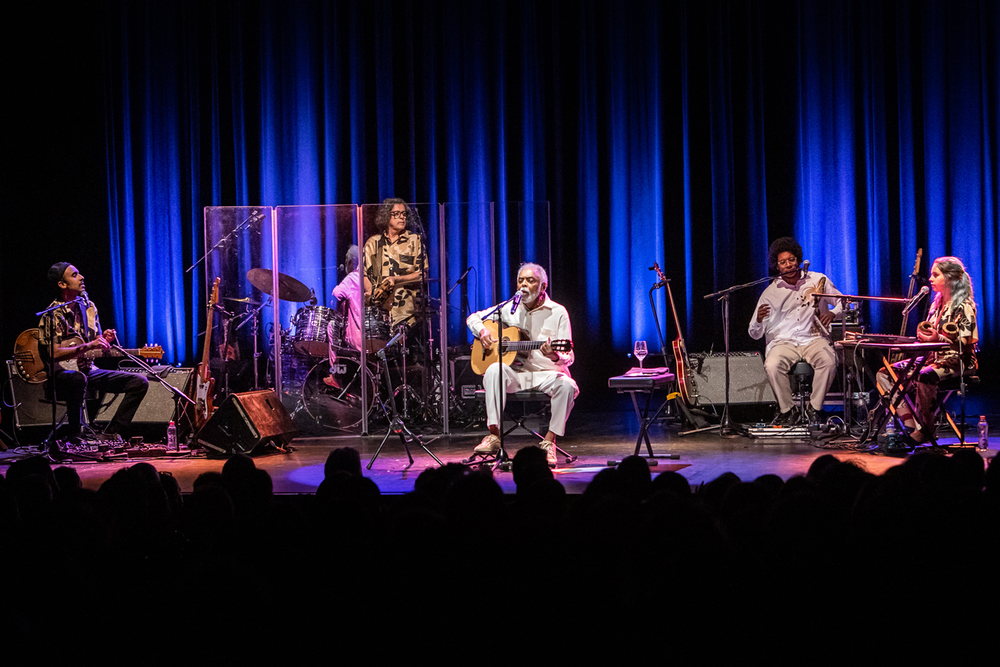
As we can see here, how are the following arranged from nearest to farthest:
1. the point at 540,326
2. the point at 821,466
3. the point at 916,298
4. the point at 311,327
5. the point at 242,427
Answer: the point at 821,466
the point at 916,298
the point at 540,326
the point at 242,427
the point at 311,327

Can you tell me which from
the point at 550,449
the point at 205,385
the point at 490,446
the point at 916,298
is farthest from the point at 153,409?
the point at 916,298

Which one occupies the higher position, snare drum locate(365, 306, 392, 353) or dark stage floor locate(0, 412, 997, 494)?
snare drum locate(365, 306, 392, 353)

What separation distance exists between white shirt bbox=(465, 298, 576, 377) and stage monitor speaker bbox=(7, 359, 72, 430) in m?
4.39

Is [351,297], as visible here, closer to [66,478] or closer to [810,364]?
[810,364]

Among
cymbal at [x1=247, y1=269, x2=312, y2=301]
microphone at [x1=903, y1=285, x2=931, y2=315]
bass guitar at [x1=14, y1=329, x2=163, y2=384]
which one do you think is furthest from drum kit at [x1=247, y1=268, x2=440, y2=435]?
microphone at [x1=903, y1=285, x2=931, y2=315]

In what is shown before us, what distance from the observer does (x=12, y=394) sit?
27.2 feet

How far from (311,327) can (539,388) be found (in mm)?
2269

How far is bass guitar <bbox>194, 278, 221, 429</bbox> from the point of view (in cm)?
770

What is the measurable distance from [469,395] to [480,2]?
443cm

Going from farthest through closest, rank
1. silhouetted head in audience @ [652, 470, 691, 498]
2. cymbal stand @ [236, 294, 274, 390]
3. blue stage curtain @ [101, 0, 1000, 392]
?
blue stage curtain @ [101, 0, 1000, 392]
cymbal stand @ [236, 294, 274, 390]
silhouetted head in audience @ [652, 470, 691, 498]

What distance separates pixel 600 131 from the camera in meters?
9.70

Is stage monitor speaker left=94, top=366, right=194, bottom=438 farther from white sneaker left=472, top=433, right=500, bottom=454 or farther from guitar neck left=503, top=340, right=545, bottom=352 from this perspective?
guitar neck left=503, top=340, right=545, bottom=352

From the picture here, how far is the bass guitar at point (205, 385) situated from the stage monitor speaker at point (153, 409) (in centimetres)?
64

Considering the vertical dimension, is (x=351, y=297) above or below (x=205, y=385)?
above
